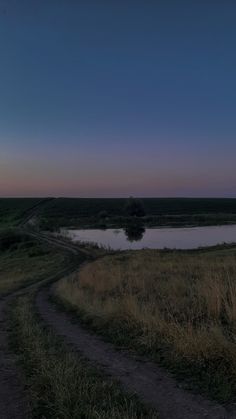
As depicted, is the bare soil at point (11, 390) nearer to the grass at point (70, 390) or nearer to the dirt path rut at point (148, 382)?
the grass at point (70, 390)

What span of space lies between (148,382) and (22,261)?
37740mm

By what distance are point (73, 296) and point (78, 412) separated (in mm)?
10622

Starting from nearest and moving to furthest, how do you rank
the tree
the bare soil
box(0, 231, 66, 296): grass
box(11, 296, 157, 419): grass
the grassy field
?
box(11, 296, 157, 419): grass, the bare soil, the grassy field, box(0, 231, 66, 296): grass, the tree

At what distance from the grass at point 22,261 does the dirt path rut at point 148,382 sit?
41.3ft

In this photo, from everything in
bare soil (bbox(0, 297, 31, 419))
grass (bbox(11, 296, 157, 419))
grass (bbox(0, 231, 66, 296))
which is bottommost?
grass (bbox(0, 231, 66, 296))

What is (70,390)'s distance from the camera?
540 cm

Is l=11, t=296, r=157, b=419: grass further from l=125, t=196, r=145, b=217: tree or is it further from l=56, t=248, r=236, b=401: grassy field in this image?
l=125, t=196, r=145, b=217: tree

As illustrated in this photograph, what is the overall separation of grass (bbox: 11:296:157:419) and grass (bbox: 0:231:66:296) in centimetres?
1395

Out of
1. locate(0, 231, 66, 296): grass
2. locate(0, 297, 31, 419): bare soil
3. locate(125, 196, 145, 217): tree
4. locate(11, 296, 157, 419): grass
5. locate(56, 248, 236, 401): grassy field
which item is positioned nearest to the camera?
locate(11, 296, 157, 419): grass

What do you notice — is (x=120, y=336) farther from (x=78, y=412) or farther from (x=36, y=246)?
(x=36, y=246)

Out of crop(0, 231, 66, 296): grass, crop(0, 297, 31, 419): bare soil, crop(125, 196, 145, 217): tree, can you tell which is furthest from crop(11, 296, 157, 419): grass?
crop(125, 196, 145, 217): tree

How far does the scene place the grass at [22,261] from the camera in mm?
27109

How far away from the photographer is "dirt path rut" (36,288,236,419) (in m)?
5.04

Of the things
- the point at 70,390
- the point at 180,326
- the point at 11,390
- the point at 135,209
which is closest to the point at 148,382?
the point at 70,390
